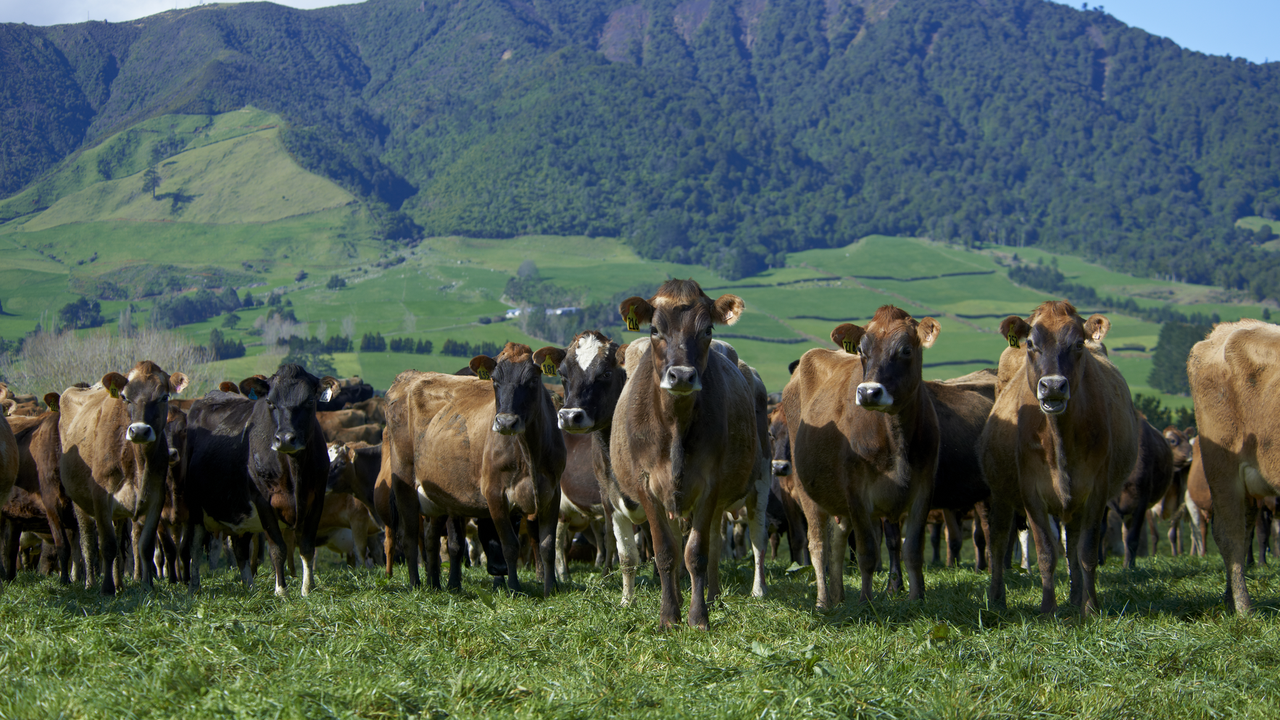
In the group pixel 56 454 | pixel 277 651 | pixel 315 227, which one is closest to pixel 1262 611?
pixel 277 651

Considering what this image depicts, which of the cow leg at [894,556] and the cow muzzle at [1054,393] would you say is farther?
the cow leg at [894,556]

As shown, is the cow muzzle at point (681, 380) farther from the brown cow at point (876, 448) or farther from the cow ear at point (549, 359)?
the cow ear at point (549, 359)

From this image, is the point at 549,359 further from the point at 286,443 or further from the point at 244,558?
the point at 244,558

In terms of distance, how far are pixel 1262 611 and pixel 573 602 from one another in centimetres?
578

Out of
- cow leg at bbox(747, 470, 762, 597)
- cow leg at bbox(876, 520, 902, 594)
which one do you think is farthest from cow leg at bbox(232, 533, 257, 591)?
cow leg at bbox(876, 520, 902, 594)

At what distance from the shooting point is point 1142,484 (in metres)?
17.4

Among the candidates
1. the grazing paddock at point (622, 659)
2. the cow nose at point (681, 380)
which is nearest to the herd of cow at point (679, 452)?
the cow nose at point (681, 380)

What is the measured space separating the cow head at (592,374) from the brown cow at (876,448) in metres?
2.11

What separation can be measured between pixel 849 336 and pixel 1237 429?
3349 millimetres

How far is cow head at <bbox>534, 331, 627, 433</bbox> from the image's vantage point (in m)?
10.5

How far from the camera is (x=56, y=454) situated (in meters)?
13.4

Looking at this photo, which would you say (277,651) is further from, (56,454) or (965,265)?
(965,265)

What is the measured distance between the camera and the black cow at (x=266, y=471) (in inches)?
462

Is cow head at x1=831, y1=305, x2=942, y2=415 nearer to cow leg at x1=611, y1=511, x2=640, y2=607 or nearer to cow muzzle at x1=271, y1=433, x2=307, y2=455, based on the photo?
cow leg at x1=611, y1=511, x2=640, y2=607
